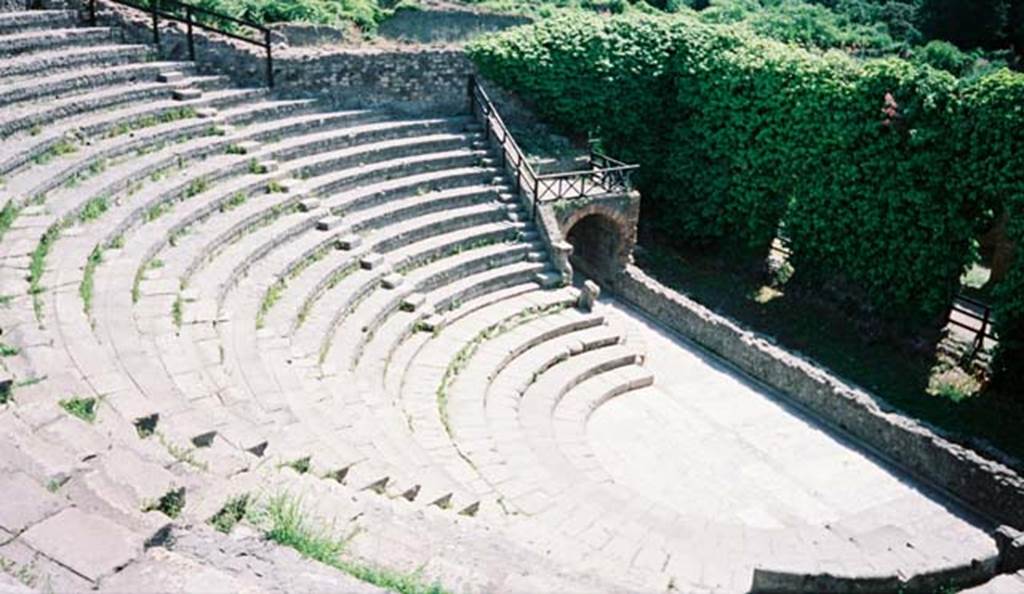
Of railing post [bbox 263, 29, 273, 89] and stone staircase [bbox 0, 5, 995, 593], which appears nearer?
stone staircase [bbox 0, 5, 995, 593]

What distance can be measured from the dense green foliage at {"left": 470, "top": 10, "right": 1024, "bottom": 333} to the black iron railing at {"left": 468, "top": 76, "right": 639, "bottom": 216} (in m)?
1.16

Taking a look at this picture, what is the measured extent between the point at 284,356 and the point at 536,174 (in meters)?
8.77

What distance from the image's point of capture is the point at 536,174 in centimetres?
1781

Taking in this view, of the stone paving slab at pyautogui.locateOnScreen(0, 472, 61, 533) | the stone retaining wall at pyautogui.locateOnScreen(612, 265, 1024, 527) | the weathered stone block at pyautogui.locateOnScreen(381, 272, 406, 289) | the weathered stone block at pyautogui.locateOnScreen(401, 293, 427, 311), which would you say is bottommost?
the stone retaining wall at pyautogui.locateOnScreen(612, 265, 1024, 527)

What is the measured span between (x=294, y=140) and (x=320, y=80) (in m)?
1.80

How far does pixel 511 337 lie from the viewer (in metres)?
14.9

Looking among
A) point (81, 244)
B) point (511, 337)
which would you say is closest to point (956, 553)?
point (511, 337)

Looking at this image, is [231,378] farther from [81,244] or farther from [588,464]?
[588,464]

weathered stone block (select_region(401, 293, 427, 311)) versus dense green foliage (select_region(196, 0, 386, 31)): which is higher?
dense green foliage (select_region(196, 0, 386, 31))

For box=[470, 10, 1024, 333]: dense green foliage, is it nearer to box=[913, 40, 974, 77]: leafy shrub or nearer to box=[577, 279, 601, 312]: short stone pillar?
box=[577, 279, 601, 312]: short stone pillar

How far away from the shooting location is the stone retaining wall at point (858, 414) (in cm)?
1203

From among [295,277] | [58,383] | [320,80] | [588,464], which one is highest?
[320,80]

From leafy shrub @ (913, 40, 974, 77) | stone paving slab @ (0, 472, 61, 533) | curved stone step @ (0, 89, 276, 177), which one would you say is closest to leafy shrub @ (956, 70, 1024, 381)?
leafy shrub @ (913, 40, 974, 77)

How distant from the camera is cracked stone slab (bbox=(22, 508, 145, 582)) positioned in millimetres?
4461
